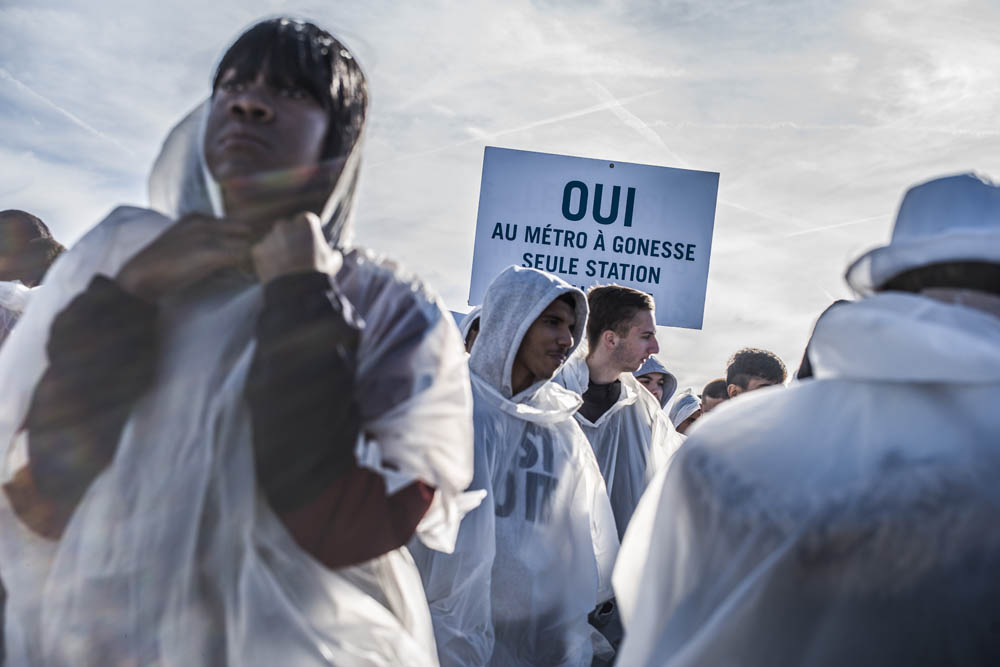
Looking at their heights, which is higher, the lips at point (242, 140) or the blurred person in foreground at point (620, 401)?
the lips at point (242, 140)

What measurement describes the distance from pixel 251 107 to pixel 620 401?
374cm

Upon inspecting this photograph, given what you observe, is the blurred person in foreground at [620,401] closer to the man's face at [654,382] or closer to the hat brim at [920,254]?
the man's face at [654,382]

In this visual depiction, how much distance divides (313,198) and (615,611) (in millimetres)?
3621

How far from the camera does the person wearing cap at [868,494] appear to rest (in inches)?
55.8

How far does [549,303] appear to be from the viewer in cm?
415

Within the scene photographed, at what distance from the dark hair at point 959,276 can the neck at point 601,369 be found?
3590mm

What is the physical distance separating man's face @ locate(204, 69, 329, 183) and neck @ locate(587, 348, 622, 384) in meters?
3.64

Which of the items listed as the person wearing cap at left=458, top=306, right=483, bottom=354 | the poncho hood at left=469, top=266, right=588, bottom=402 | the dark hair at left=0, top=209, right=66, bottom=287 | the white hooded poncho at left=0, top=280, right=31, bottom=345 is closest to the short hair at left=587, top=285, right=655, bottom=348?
the person wearing cap at left=458, top=306, right=483, bottom=354

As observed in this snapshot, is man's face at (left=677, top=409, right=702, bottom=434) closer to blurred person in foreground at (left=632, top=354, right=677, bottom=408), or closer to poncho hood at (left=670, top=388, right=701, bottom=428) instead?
poncho hood at (left=670, top=388, right=701, bottom=428)

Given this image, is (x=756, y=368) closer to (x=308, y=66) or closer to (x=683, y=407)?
(x=683, y=407)

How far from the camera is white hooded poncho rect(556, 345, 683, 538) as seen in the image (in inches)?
201

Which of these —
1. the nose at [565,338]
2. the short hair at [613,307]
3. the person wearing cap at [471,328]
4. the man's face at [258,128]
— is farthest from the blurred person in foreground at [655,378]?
the man's face at [258,128]

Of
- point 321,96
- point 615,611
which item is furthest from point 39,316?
point 615,611

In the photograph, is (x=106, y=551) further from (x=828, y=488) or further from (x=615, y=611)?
(x=615, y=611)
